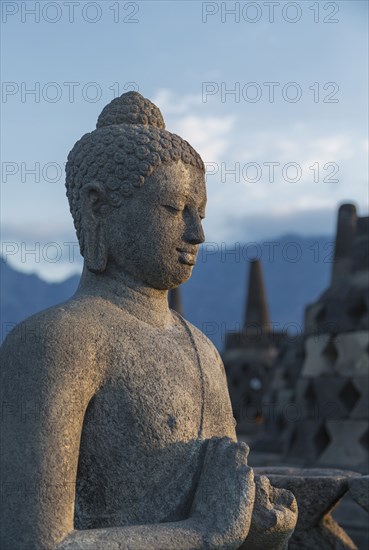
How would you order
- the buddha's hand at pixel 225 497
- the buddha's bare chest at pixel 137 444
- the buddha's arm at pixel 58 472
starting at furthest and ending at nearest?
the buddha's bare chest at pixel 137 444
the buddha's hand at pixel 225 497
the buddha's arm at pixel 58 472

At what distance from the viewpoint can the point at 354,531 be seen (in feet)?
27.8

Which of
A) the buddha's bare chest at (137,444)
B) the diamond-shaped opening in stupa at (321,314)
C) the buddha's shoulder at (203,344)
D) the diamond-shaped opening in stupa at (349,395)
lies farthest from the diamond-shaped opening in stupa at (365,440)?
the buddha's bare chest at (137,444)

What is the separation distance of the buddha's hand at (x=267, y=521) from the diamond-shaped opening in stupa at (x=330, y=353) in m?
7.14

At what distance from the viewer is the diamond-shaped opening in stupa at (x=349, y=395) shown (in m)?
10.3

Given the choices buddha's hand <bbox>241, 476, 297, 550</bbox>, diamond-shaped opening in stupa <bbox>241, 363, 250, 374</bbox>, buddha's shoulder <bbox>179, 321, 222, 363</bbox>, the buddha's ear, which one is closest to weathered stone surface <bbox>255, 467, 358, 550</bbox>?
buddha's shoulder <bbox>179, 321, 222, 363</bbox>

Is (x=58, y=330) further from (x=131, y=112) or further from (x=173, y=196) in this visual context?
(x=131, y=112)

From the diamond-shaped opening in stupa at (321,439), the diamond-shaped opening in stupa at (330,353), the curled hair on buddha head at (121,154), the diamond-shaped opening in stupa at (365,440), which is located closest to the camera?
the curled hair on buddha head at (121,154)

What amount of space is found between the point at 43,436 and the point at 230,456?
0.76 meters

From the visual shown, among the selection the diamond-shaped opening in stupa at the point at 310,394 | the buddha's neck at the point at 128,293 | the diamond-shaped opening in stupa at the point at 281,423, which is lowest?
the diamond-shaped opening in stupa at the point at 281,423

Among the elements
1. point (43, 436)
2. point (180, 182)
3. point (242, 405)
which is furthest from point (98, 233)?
point (242, 405)

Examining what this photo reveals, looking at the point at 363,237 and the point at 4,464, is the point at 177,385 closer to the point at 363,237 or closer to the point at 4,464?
the point at 4,464

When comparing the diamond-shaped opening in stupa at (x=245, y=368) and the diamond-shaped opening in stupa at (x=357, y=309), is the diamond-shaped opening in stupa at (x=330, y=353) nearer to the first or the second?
the diamond-shaped opening in stupa at (x=357, y=309)

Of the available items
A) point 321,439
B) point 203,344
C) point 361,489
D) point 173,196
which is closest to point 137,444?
point 203,344

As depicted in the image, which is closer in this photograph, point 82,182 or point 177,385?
point 177,385
